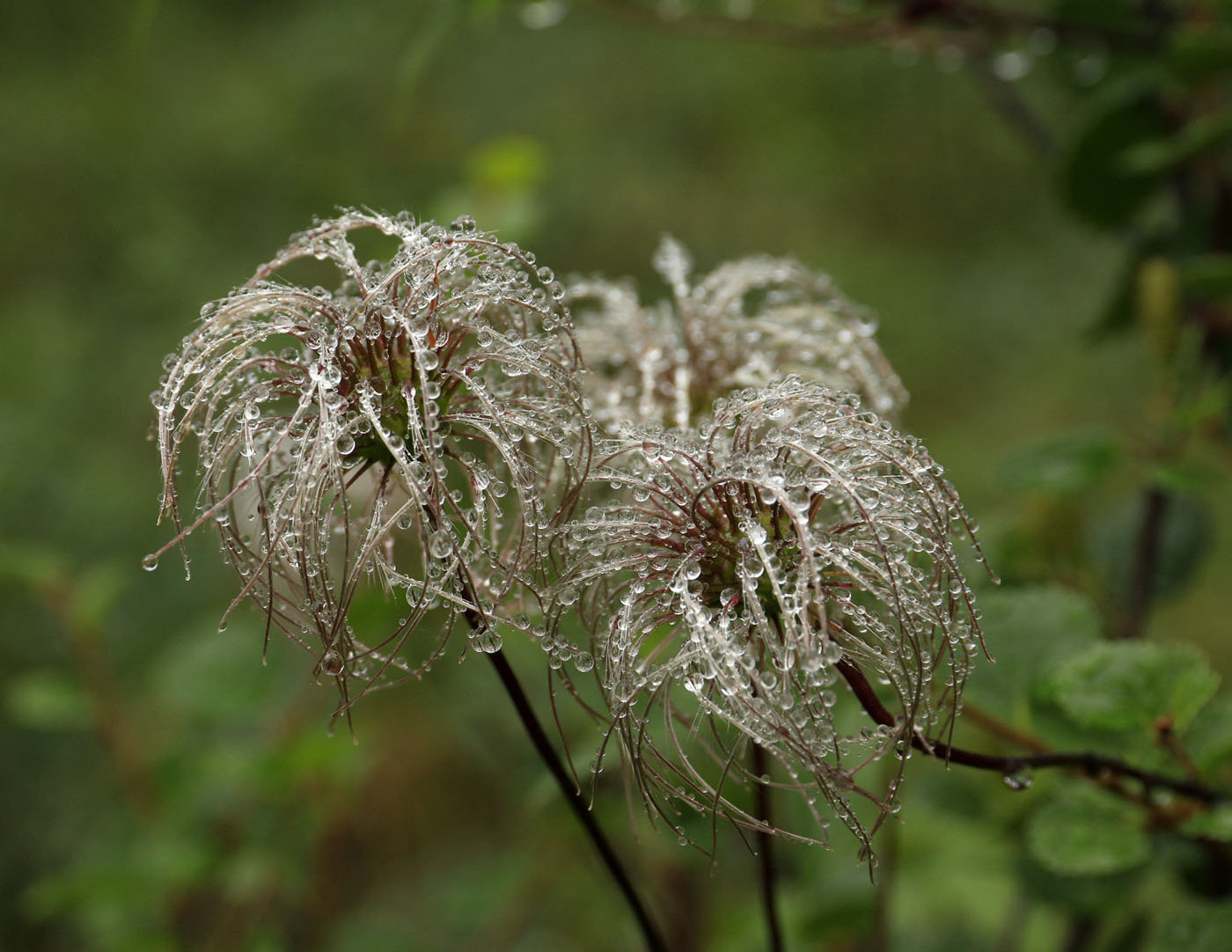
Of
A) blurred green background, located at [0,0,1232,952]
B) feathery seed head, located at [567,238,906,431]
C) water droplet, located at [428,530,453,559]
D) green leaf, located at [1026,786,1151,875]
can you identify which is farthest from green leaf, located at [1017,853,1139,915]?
water droplet, located at [428,530,453,559]

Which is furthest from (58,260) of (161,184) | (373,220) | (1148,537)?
(1148,537)

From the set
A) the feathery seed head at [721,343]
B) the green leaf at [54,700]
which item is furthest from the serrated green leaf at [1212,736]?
the green leaf at [54,700]

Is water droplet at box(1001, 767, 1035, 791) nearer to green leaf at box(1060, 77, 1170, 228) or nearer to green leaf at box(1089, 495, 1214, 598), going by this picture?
green leaf at box(1089, 495, 1214, 598)

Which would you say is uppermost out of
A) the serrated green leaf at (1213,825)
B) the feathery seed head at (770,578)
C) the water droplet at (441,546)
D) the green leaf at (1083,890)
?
the water droplet at (441,546)

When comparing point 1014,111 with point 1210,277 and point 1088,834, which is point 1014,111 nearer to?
point 1210,277

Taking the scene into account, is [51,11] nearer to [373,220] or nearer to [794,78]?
[794,78]

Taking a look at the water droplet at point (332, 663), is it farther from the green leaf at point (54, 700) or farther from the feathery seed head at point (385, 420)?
the green leaf at point (54, 700)
